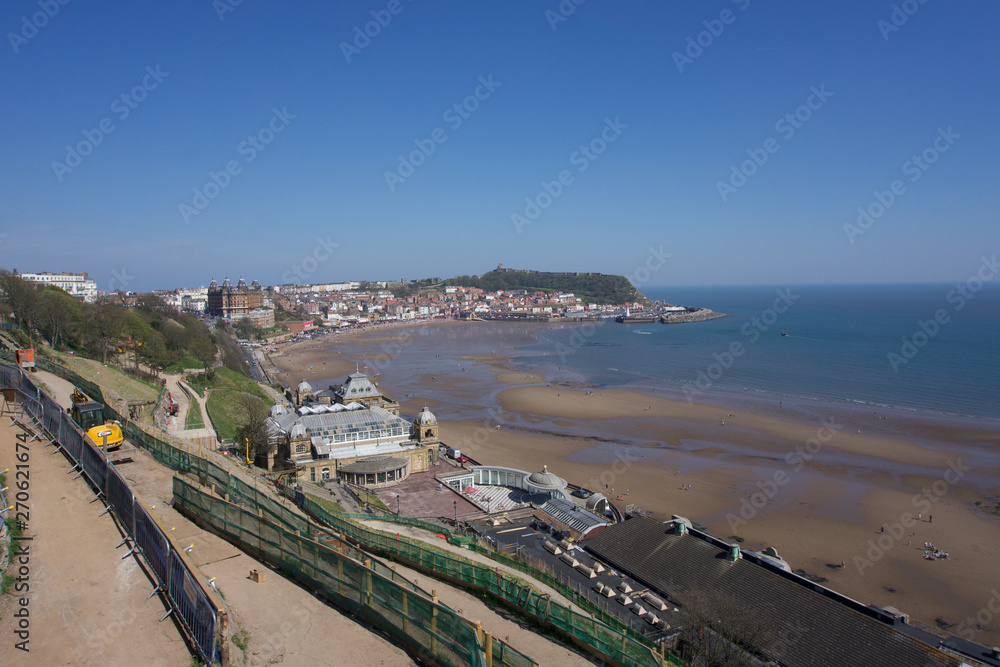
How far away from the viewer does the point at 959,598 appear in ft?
68.1

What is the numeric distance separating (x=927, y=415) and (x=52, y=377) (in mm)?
56453

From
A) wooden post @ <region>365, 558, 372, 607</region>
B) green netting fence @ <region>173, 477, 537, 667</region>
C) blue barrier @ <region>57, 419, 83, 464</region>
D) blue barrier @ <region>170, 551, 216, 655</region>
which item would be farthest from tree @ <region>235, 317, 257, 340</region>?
wooden post @ <region>365, 558, 372, 607</region>

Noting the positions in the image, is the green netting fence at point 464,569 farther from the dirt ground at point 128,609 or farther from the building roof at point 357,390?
the building roof at point 357,390

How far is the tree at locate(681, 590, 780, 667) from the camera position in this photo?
12.3 meters

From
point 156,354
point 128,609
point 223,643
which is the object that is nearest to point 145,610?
point 128,609

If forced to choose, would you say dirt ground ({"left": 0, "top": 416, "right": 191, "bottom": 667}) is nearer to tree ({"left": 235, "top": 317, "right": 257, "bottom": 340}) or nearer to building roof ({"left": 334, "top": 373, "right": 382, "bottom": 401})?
building roof ({"left": 334, "top": 373, "right": 382, "bottom": 401})

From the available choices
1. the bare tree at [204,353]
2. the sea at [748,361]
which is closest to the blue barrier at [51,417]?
the bare tree at [204,353]

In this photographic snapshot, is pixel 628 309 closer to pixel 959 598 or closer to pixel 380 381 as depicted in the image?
pixel 380 381

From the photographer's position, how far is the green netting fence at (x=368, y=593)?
6562 millimetres

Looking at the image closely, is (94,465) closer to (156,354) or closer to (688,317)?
(156,354)

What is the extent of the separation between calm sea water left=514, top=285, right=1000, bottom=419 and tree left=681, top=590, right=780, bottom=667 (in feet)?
133

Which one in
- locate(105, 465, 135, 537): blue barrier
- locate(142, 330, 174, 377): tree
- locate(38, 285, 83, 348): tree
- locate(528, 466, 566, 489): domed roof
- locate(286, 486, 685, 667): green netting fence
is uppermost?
locate(38, 285, 83, 348): tree

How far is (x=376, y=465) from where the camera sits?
26688mm

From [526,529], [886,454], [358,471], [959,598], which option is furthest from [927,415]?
[358,471]
